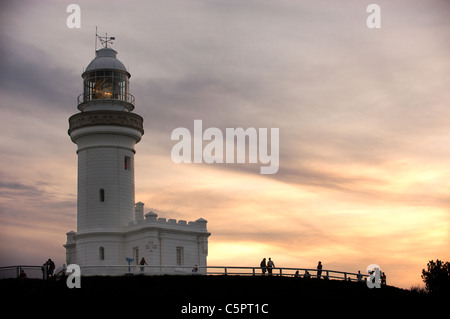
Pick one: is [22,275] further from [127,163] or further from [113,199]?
[127,163]

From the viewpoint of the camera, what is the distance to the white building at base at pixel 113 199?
56.3 metres

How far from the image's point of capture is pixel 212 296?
4200 centimetres

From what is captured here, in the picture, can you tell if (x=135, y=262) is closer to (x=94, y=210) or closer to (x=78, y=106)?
(x=94, y=210)

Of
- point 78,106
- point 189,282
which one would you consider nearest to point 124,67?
point 78,106

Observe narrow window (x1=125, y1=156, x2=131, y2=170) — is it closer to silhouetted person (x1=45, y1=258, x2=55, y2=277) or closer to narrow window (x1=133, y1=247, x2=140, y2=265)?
narrow window (x1=133, y1=247, x2=140, y2=265)

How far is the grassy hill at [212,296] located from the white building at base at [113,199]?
9794 millimetres

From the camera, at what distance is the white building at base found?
2216 inches

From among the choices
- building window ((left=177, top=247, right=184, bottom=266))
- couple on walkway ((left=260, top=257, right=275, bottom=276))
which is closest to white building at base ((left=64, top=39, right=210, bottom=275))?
building window ((left=177, top=247, right=184, bottom=266))

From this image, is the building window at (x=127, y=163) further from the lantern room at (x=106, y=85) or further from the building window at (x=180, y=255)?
the building window at (x=180, y=255)

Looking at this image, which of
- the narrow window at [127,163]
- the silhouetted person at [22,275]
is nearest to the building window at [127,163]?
the narrow window at [127,163]

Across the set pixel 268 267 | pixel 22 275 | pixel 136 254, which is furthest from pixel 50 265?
pixel 268 267

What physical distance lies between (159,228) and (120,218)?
402 cm

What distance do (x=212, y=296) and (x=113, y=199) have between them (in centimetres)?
1831

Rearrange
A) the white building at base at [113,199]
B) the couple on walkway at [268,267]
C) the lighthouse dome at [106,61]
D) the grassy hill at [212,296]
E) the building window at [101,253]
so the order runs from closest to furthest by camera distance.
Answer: the grassy hill at [212,296] → the couple on walkway at [268,267] → the white building at base at [113,199] → the building window at [101,253] → the lighthouse dome at [106,61]
